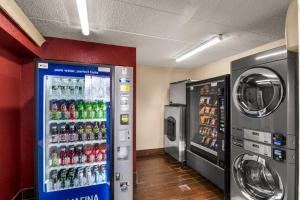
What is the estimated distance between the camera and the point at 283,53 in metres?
1.44

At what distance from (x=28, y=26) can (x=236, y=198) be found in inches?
118

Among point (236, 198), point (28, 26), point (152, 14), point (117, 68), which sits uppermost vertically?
point (152, 14)

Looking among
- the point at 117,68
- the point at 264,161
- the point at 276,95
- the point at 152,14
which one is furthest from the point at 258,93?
the point at 117,68

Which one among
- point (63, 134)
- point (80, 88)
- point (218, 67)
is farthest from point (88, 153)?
point (218, 67)

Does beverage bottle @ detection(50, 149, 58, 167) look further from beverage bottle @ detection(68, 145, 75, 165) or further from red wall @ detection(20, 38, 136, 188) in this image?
red wall @ detection(20, 38, 136, 188)

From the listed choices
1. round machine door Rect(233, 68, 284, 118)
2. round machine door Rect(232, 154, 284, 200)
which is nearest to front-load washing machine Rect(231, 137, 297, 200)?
round machine door Rect(232, 154, 284, 200)

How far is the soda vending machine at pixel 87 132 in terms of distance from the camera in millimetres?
1811

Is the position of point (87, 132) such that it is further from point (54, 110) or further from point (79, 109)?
point (54, 110)

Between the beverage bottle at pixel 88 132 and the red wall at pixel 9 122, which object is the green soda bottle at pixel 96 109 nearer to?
the beverage bottle at pixel 88 132

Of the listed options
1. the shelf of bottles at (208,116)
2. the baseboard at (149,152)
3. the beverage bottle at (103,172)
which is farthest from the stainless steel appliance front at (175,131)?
the beverage bottle at (103,172)

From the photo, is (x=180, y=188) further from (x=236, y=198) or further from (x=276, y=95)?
(x=276, y=95)

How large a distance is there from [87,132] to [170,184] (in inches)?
66.5

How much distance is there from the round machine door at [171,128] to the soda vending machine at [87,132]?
1.89m

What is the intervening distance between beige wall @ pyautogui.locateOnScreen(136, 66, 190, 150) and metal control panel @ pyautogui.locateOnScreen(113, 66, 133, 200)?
2141mm
